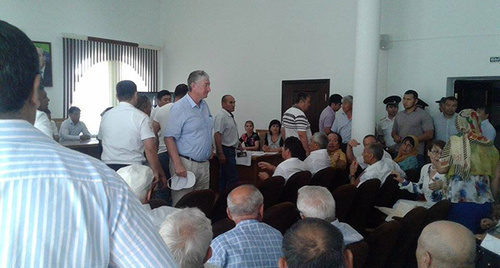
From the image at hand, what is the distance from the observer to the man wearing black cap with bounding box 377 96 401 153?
6.88 meters

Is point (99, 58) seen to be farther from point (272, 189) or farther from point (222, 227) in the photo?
point (222, 227)

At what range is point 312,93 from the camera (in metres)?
8.26

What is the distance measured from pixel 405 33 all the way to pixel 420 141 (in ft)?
6.43

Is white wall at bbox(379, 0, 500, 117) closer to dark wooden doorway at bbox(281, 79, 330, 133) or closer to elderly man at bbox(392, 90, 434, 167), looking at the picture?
elderly man at bbox(392, 90, 434, 167)

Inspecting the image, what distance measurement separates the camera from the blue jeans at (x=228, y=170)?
5.37m

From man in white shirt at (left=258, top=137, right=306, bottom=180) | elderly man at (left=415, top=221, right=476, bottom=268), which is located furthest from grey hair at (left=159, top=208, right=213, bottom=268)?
man in white shirt at (left=258, top=137, right=306, bottom=180)

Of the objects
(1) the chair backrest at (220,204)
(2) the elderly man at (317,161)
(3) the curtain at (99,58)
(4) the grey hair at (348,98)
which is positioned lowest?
(1) the chair backrest at (220,204)

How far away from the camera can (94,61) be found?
30.8 ft

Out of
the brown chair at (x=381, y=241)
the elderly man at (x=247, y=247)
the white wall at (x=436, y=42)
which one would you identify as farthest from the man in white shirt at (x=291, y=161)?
the white wall at (x=436, y=42)

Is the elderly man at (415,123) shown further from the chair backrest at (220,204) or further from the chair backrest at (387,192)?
the chair backrest at (220,204)

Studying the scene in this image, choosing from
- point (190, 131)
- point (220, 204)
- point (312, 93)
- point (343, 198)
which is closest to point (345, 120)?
point (312, 93)

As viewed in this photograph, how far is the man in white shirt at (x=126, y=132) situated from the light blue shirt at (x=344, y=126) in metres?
4.52

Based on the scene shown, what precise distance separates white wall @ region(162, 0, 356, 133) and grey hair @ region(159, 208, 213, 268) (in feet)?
21.9

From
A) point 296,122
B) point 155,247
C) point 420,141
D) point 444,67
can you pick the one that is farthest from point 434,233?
point 444,67
